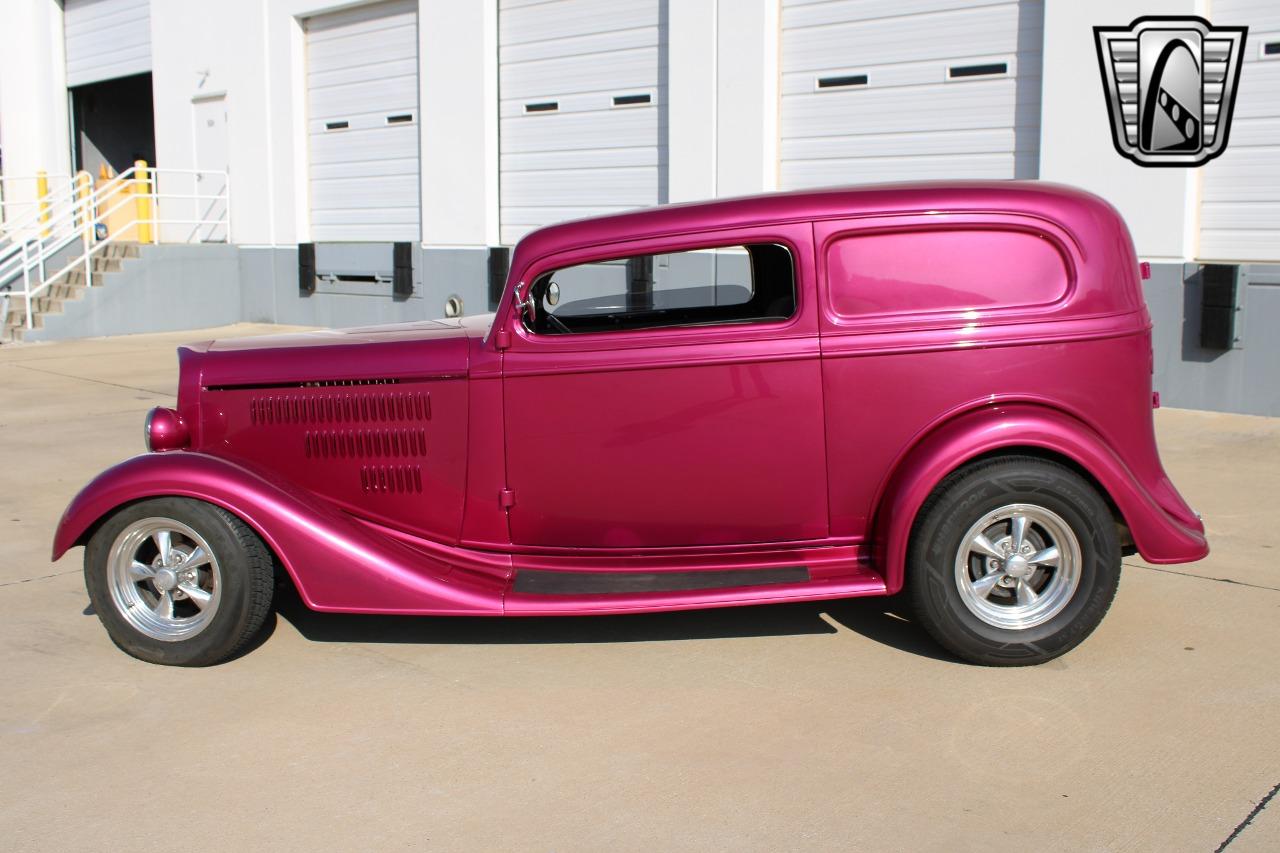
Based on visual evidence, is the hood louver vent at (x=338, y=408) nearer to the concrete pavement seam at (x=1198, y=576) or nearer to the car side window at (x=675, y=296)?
the car side window at (x=675, y=296)

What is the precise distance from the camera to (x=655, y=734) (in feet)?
12.8

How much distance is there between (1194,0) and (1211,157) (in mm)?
1187

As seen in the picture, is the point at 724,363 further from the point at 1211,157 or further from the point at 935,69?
the point at 935,69

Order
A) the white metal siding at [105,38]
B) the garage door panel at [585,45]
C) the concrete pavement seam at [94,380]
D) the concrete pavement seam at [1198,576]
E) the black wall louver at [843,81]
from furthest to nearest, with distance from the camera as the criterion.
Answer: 1. the white metal siding at [105,38]
2. the garage door panel at [585,45]
3. the concrete pavement seam at [94,380]
4. the black wall louver at [843,81]
5. the concrete pavement seam at [1198,576]

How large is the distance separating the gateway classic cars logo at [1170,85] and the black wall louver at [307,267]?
11377 mm

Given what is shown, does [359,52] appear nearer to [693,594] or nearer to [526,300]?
[526,300]

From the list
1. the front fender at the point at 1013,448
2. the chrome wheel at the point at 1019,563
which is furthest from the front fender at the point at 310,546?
the chrome wheel at the point at 1019,563

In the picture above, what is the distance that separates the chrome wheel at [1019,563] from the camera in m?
4.30

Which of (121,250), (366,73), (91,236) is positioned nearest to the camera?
(366,73)

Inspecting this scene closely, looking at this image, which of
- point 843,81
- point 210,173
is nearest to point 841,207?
point 843,81

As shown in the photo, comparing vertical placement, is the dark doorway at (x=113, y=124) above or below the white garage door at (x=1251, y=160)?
above

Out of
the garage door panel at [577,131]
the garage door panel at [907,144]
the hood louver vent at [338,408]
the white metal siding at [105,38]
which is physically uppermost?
the white metal siding at [105,38]

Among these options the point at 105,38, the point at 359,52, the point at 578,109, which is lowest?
the point at 578,109

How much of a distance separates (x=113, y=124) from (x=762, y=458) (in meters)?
24.6
